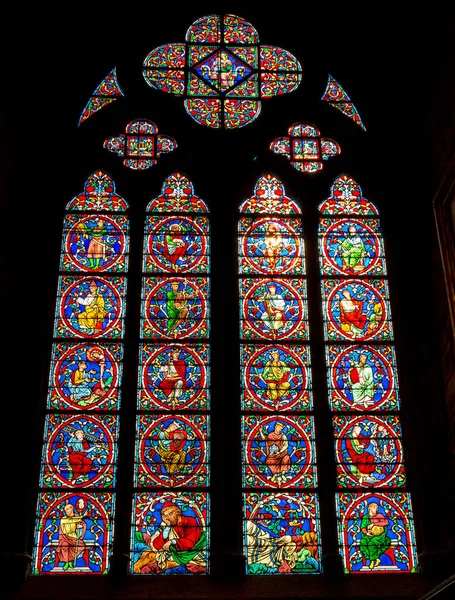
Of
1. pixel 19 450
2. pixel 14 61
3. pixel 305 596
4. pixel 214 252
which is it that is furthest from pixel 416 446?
pixel 14 61

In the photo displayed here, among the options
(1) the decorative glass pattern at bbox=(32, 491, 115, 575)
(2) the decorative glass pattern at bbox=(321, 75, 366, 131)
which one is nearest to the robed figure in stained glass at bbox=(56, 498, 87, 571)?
(1) the decorative glass pattern at bbox=(32, 491, 115, 575)

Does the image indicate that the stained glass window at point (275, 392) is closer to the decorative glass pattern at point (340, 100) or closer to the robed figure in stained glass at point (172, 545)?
the robed figure in stained glass at point (172, 545)

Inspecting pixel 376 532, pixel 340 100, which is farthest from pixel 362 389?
pixel 340 100

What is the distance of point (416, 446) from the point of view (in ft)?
31.2

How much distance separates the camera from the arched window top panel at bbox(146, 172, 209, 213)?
432 inches

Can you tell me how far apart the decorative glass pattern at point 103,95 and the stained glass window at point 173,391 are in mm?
1265

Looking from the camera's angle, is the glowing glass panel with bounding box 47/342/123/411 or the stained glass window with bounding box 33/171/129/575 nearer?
the stained glass window with bounding box 33/171/129/575

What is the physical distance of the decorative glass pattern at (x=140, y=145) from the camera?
11234 mm

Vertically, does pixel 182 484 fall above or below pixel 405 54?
below

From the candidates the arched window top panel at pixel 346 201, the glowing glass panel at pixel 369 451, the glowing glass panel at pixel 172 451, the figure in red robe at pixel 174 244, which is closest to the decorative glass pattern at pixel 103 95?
the figure in red robe at pixel 174 244

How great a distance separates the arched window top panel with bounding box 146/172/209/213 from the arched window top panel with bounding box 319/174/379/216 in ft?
4.37

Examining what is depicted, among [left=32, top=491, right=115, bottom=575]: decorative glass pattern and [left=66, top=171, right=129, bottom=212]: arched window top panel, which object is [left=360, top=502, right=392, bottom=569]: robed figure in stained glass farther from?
[left=66, top=171, right=129, bottom=212]: arched window top panel

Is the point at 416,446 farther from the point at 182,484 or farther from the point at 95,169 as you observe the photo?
the point at 95,169

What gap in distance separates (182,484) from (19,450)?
150cm
